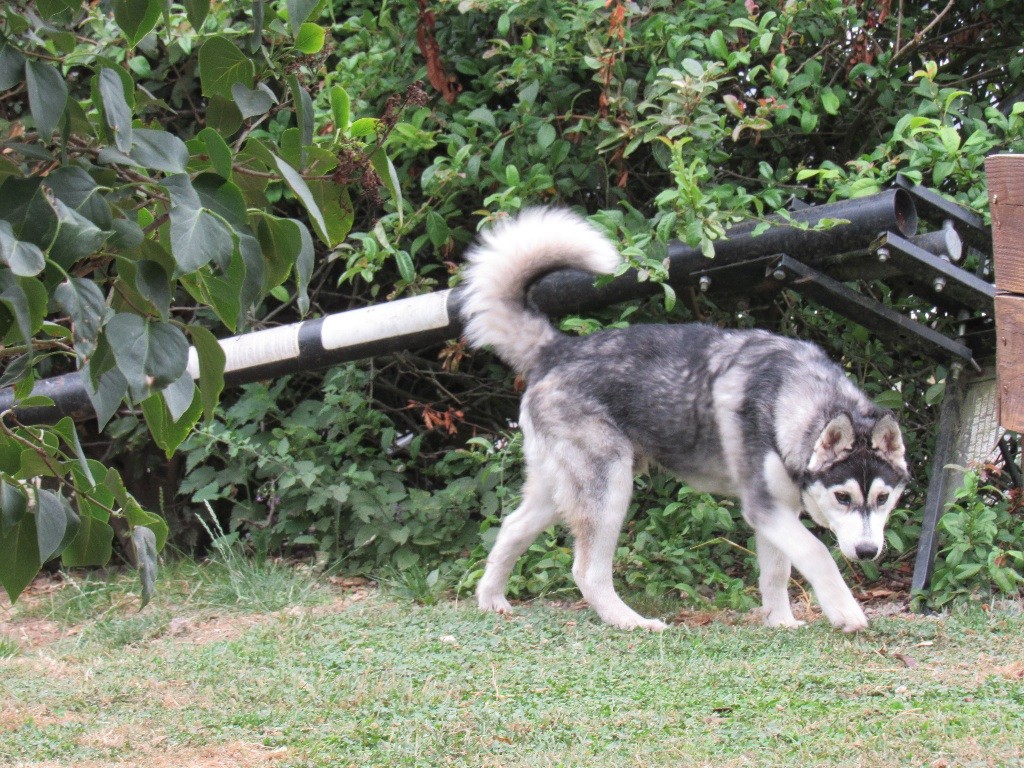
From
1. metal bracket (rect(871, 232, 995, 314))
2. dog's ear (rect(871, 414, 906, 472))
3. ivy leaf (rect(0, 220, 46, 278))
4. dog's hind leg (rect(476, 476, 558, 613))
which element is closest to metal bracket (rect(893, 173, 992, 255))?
metal bracket (rect(871, 232, 995, 314))

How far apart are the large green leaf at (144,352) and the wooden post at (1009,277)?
1965 millimetres

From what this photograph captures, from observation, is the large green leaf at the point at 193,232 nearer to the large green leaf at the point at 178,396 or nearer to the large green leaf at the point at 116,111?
the large green leaf at the point at 116,111

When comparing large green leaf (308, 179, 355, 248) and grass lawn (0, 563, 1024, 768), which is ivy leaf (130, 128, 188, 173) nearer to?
large green leaf (308, 179, 355, 248)

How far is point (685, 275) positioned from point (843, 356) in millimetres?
1300

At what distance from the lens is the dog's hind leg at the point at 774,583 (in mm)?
4625

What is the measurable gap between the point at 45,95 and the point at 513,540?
3670mm

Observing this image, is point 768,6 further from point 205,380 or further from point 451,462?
point 205,380

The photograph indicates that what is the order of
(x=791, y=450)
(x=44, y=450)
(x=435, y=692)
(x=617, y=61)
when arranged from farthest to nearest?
→ (x=617, y=61) → (x=791, y=450) → (x=435, y=692) → (x=44, y=450)

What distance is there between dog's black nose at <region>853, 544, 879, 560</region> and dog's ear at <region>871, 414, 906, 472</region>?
0.32 m

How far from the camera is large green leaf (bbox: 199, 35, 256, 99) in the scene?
164 cm

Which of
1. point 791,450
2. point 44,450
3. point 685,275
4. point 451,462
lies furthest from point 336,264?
point 44,450

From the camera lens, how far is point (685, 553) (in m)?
5.16

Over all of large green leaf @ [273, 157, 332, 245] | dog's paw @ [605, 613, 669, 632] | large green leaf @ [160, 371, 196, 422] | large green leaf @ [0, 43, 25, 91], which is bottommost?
dog's paw @ [605, 613, 669, 632]

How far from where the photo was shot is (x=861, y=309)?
4711mm
